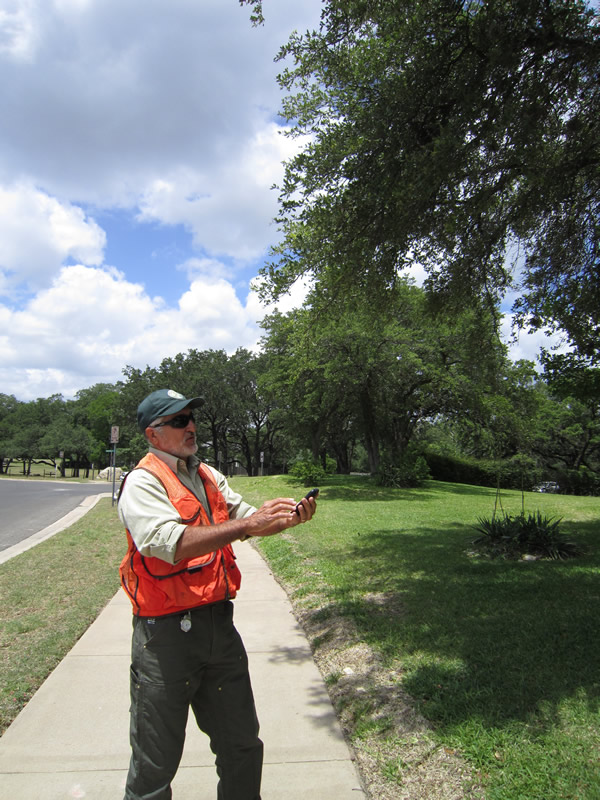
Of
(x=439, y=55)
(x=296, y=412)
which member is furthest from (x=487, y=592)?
(x=296, y=412)

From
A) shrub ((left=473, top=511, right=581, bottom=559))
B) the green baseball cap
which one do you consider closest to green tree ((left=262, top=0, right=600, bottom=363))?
shrub ((left=473, top=511, right=581, bottom=559))

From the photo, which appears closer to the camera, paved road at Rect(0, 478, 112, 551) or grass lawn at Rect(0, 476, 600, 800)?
grass lawn at Rect(0, 476, 600, 800)

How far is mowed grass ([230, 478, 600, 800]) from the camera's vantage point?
2957 millimetres

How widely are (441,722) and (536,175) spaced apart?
5.66 m

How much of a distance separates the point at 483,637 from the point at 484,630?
0.17m

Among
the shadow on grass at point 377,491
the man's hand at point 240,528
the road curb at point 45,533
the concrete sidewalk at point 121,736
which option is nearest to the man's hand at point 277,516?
the man's hand at point 240,528

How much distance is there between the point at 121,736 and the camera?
340 centimetres

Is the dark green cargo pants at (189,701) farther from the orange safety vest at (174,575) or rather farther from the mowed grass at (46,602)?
the mowed grass at (46,602)

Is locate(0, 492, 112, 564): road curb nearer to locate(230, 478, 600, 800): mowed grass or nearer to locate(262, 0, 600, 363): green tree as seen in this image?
locate(230, 478, 600, 800): mowed grass

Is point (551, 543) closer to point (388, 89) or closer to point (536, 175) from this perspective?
point (536, 175)

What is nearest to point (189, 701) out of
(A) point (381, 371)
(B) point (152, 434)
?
(B) point (152, 434)

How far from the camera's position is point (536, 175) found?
21.0 ft

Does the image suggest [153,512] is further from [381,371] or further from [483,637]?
[381,371]

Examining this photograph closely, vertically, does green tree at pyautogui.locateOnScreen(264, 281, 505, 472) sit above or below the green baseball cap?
above
